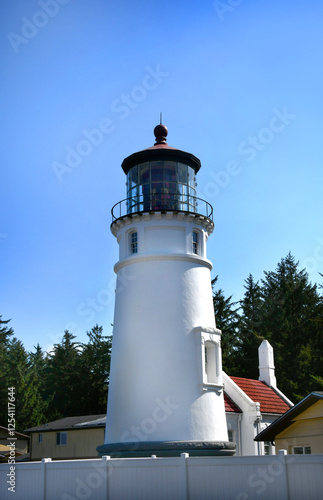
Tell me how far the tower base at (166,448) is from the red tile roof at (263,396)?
10.2m

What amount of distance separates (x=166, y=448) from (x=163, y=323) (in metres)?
4.32

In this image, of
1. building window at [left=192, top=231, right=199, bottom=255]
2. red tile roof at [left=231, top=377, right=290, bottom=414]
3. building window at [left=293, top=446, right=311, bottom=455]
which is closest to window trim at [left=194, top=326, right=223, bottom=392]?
building window at [left=192, top=231, right=199, bottom=255]

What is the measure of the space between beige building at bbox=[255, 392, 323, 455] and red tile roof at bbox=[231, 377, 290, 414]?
11208 mm

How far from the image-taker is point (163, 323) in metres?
19.5

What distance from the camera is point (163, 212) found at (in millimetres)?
20594

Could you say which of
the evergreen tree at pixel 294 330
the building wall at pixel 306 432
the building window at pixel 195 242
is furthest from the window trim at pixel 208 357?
the evergreen tree at pixel 294 330

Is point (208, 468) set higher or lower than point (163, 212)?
lower

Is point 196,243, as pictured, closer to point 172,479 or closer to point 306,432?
point 306,432

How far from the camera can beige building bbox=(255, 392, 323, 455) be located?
1580 cm

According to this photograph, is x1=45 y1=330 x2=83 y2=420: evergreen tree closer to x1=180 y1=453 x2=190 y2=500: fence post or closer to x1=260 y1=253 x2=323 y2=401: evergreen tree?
x1=260 y1=253 x2=323 y2=401: evergreen tree

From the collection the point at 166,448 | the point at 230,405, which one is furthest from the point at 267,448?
the point at 166,448

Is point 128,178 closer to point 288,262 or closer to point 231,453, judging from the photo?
point 231,453

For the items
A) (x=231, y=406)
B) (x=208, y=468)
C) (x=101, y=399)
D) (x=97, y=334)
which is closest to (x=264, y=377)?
(x=231, y=406)

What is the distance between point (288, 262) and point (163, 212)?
46.8 metres
